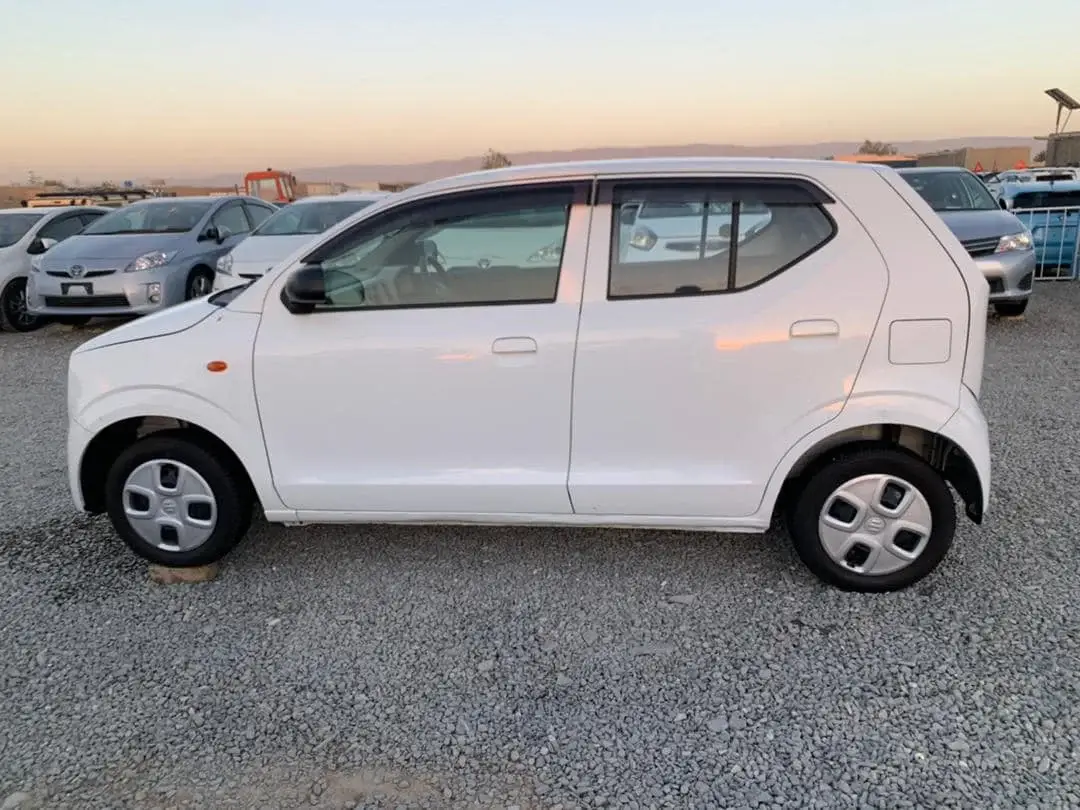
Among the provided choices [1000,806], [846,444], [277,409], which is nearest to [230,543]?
[277,409]

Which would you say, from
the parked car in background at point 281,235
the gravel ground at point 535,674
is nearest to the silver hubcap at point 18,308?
the parked car in background at point 281,235

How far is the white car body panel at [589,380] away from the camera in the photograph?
3.07 m

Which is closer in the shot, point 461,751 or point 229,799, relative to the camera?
point 229,799

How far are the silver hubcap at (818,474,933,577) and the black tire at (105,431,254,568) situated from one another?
260cm

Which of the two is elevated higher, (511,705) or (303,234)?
(303,234)

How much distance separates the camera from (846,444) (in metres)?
3.27

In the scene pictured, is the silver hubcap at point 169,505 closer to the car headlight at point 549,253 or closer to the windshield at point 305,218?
the car headlight at point 549,253

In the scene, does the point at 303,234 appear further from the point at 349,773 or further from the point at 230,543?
the point at 349,773

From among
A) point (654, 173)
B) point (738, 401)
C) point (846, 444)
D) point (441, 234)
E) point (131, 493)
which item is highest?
point (654, 173)

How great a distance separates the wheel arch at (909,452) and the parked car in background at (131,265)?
8.66 meters

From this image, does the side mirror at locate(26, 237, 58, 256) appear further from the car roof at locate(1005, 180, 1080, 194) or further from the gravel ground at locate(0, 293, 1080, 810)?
the car roof at locate(1005, 180, 1080, 194)

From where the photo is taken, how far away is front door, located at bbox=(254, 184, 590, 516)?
3.21m

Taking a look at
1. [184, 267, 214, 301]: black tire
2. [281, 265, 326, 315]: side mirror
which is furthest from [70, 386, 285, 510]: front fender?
[184, 267, 214, 301]: black tire

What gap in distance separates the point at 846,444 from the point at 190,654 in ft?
9.30
